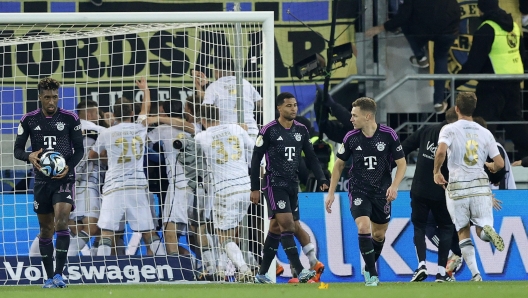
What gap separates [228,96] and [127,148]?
1.48 metres

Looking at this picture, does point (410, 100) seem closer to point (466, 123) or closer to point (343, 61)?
point (343, 61)

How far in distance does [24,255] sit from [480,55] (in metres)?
6.85

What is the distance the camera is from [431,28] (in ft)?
49.2

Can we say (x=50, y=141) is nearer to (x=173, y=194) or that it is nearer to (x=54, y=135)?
(x=54, y=135)

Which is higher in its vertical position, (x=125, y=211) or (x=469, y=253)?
(x=125, y=211)

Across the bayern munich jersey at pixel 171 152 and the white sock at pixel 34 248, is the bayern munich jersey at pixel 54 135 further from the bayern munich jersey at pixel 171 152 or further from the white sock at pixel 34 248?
the white sock at pixel 34 248

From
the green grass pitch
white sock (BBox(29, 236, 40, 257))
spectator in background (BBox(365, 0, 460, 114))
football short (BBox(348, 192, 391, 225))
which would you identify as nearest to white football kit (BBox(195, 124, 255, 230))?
football short (BBox(348, 192, 391, 225))

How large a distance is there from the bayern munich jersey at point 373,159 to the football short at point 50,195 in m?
2.84

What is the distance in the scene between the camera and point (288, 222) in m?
10.9

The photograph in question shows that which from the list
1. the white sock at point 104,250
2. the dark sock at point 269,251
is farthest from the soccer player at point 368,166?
the white sock at point 104,250

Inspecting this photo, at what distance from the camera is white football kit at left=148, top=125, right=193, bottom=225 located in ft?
41.7

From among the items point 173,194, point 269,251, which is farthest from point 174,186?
point 269,251

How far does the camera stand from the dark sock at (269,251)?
36.4 feet

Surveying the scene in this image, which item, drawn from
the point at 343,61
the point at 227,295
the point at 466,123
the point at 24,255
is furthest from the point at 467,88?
the point at 227,295
